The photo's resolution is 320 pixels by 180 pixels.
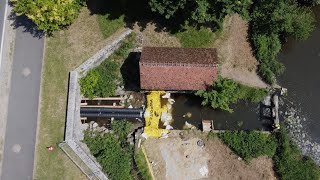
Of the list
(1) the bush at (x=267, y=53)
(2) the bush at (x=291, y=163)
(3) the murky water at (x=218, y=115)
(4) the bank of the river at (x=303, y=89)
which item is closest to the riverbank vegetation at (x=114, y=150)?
(3) the murky water at (x=218, y=115)

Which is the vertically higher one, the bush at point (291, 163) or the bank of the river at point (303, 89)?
the bank of the river at point (303, 89)

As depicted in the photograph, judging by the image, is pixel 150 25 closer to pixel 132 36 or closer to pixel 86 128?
pixel 132 36

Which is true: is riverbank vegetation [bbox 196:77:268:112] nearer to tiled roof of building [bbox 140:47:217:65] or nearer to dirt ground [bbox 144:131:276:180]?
tiled roof of building [bbox 140:47:217:65]

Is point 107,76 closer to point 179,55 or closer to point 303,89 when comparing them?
point 179,55

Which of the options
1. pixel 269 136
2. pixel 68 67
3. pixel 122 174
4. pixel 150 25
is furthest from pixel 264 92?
pixel 68 67

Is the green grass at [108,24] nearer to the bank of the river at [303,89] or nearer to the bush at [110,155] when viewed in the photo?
the bush at [110,155]

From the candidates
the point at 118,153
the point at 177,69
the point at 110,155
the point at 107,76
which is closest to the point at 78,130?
the point at 110,155
